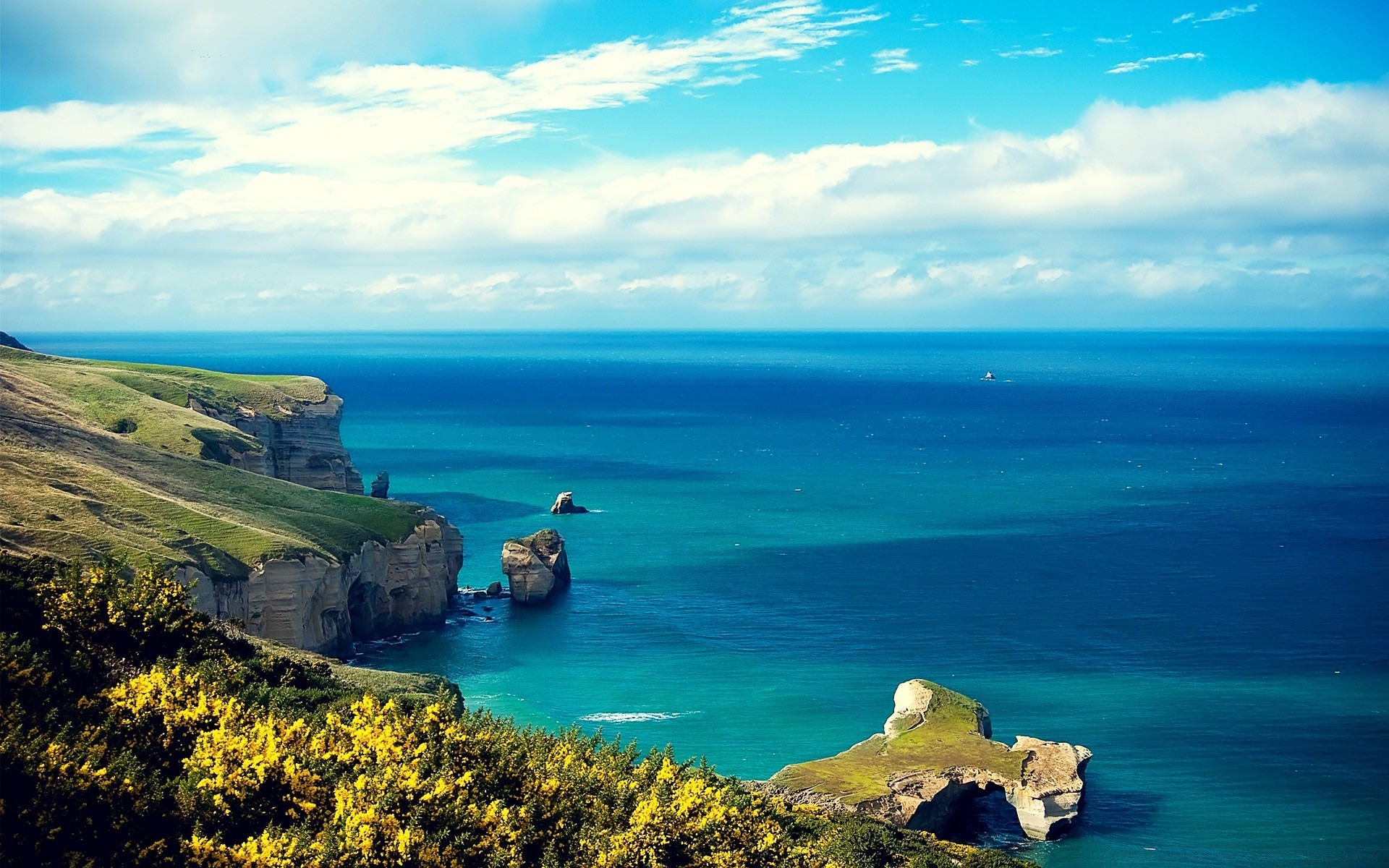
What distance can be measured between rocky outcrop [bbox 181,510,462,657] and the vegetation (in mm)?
25924

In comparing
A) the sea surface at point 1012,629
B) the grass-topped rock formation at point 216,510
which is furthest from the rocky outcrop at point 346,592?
the sea surface at point 1012,629

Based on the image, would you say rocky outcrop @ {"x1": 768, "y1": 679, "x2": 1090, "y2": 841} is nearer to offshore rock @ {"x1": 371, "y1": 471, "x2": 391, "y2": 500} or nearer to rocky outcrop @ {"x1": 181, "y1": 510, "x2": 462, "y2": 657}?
rocky outcrop @ {"x1": 181, "y1": 510, "x2": 462, "y2": 657}

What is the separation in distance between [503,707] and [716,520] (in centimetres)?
5877

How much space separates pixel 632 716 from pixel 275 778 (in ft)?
134

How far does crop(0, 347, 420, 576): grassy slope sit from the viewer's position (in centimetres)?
6138

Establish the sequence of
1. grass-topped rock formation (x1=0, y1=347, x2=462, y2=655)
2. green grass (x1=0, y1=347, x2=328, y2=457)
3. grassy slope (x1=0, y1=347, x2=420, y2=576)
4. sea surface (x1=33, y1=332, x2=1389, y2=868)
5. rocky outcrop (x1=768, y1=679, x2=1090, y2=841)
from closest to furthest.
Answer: rocky outcrop (x1=768, y1=679, x2=1090, y2=841), sea surface (x1=33, y1=332, x2=1389, y2=868), grassy slope (x1=0, y1=347, x2=420, y2=576), grass-topped rock formation (x1=0, y1=347, x2=462, y2=655), green grass (x1=0, y1=347, x2=328, y2=457)

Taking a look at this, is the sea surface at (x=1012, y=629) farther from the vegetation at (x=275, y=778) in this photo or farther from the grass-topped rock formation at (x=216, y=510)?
the vegetation at (x=275, y=778)

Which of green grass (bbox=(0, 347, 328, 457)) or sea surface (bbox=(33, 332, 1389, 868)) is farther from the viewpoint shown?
green grass (bbox=(0, 347, 328, 457))

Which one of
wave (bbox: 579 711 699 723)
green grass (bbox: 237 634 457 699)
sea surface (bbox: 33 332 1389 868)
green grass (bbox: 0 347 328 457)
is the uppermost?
green grass (bbox: 0 347 328 457)

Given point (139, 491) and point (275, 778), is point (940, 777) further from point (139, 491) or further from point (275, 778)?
point (139, 491)

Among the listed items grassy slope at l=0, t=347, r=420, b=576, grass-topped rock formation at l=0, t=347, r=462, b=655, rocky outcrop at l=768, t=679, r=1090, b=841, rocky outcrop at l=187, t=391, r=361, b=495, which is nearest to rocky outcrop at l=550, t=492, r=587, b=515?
rocky outcrop at l=187, t=391, r=361, b=495

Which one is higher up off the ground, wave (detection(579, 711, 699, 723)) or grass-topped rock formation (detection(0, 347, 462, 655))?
grass-topped rock formation (detection(0, 347, 462, 655))

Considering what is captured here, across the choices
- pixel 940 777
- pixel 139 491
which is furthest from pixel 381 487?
pixel 940 777

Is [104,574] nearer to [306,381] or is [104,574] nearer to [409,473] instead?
[306,381]
